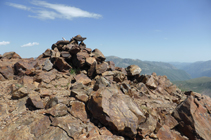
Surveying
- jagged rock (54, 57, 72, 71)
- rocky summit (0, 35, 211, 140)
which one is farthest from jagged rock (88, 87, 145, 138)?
jagged rock (54, 57, 72, 71)

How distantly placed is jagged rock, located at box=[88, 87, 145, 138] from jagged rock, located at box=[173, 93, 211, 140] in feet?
18.1

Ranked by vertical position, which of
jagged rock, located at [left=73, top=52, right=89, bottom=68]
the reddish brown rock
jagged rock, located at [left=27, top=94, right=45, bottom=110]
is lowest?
the reddish brown rock

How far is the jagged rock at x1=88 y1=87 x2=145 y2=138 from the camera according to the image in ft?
33.6

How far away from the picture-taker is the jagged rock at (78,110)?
11.0 meters

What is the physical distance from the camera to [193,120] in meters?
12.9

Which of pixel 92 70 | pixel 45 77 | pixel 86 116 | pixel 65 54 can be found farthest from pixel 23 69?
pixel 86 116

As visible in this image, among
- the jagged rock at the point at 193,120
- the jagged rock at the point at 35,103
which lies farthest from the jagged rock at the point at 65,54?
the jagged rock at the point at 193,120

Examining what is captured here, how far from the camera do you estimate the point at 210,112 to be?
1593cm

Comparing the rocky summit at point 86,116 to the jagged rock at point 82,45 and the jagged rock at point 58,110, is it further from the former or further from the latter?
the jagged rock at point 82,45

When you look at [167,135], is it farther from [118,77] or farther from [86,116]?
[118,77]

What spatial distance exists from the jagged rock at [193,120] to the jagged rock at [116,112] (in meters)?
5.52

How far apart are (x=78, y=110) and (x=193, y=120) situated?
12087 mm

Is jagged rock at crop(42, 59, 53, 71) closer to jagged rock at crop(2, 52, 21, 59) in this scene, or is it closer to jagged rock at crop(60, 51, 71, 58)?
jagged rock at crop(60, 51, 71, 58)

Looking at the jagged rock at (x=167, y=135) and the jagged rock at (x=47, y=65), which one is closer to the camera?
the jagged rock at (x=167, y=135)
